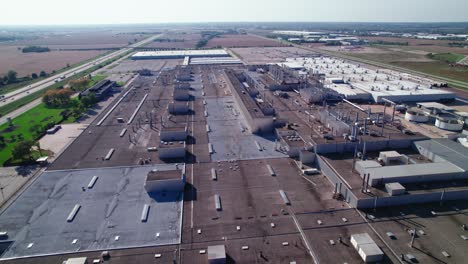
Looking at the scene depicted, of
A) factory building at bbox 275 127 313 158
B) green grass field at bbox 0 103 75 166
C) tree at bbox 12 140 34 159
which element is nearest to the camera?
tree at bbox 12 140 34 159

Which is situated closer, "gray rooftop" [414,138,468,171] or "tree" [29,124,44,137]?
"gray rooftop" [414,138,468,171]

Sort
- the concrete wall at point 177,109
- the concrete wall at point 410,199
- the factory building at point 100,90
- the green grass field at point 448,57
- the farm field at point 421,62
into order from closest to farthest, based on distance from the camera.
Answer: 1. the concrete wall at point 410,199
2. the concrete wall at point 177,109
3. the factory building at point 100,90
4. the farm field at point 421,62
5. the green grass field at point 448,57

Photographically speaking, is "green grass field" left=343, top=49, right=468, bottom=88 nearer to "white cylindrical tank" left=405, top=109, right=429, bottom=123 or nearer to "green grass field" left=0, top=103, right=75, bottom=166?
"white cylindrical tank" left=405, top=109, right=429, bottom=123

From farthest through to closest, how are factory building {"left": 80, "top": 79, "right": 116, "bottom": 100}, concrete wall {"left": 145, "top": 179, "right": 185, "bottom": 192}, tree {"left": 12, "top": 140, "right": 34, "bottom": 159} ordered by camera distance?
factory building {"left": 80, "top": 79, "right": 116, "bottom": 100} → tree {"left": 12, "top": 140, "right": 34, "bottom": 159} → concrete wall {"left": 145, "top": 179, "right": 185, "bottom": 192}

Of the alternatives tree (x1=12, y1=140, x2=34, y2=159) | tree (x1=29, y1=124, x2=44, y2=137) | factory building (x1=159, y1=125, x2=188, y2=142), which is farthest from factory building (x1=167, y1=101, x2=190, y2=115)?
tree (x1=12, y1=140, x2=34, y2=159)

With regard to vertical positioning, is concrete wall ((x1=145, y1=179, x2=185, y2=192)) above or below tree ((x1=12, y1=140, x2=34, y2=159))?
below

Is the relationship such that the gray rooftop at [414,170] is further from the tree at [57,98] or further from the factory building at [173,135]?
the tree at [57,98]

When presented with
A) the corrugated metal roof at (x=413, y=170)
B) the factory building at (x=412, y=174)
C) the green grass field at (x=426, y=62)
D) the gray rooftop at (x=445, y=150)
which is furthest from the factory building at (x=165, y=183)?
the green grass field at (x=426, y=62)
